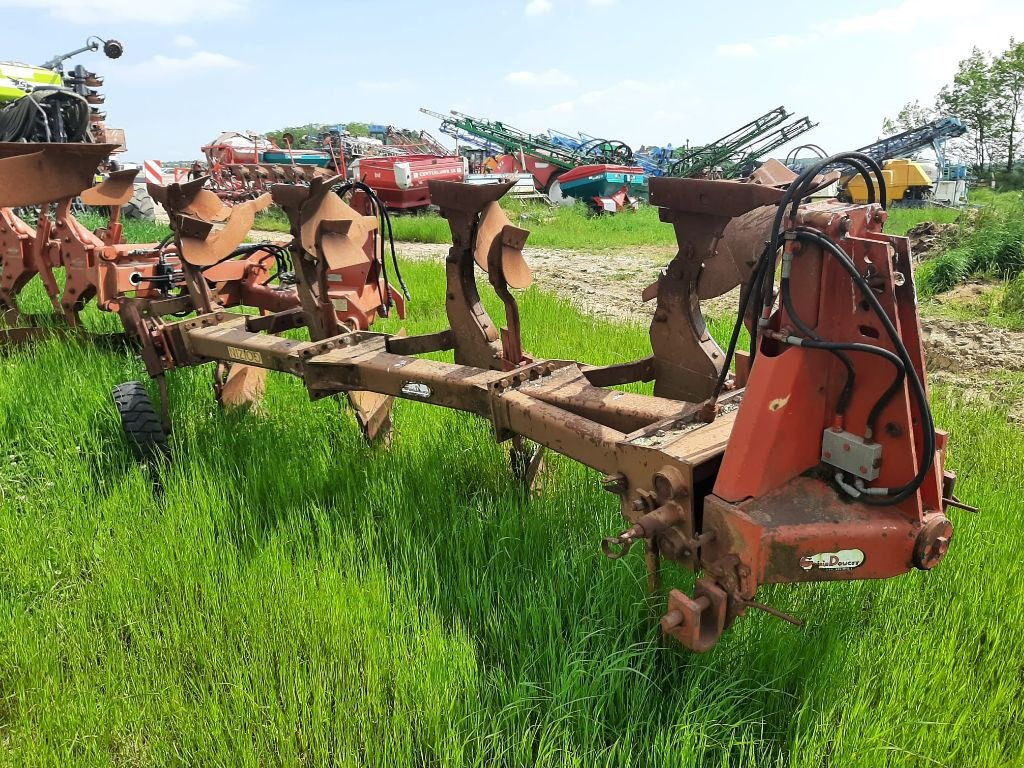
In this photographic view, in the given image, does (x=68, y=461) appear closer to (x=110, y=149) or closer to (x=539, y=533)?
(x=110, y=149)

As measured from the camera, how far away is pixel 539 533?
3.06 m

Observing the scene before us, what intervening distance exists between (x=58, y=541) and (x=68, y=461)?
0.84 metres

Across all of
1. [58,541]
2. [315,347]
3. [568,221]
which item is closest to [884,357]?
[315,347]

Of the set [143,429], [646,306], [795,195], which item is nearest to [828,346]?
[795,195]

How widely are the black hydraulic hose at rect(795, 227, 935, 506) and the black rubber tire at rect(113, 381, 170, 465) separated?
349cm

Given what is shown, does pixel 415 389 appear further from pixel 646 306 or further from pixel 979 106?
pixel 979 106

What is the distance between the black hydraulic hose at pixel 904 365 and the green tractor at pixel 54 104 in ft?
24.2

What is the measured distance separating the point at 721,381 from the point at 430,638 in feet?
4.04

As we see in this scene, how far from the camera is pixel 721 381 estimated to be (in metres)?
2.23

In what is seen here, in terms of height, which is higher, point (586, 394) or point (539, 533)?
point (586, 394)

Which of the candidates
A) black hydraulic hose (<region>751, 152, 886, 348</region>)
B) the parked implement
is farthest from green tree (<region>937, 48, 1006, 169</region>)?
black hydraulic hose (<region>751, 152, 886, 348</region>)

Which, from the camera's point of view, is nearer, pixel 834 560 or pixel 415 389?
pixel 834 560

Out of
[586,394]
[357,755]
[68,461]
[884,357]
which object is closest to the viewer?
[884,357]

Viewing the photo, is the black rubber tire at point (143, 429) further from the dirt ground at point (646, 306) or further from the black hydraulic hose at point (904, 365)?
the dirt ground at point (646, 306)
